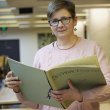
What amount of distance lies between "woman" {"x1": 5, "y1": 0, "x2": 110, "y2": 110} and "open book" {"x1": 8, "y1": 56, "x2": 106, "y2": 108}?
1.3 inches

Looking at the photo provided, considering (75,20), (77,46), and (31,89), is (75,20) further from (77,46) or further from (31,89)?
(31,89)

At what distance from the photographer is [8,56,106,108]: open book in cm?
147

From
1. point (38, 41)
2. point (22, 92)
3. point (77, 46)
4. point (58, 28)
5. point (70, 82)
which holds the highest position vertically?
point (58, 28)

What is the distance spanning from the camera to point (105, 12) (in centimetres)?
540

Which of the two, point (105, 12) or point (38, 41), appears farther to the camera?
point (38, 41)

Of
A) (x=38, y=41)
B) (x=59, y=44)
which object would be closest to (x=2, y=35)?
(x=38, y=41)

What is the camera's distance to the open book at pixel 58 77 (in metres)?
1.47

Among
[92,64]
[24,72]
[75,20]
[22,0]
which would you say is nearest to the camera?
[92,64]

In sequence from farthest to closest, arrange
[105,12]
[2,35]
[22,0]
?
[2,35]
[105,12]
[22,0]

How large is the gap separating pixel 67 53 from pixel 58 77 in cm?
34

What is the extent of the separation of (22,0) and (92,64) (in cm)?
294

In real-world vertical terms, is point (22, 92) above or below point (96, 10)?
below

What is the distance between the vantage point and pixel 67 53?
1797mm

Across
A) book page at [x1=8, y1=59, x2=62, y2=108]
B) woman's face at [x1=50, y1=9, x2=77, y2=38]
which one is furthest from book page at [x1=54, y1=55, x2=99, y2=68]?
woman's face at [x1=50, y1=9, x2=77, y2=38]
